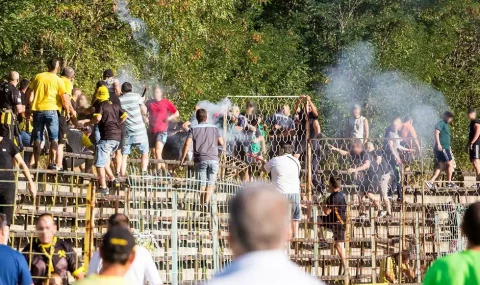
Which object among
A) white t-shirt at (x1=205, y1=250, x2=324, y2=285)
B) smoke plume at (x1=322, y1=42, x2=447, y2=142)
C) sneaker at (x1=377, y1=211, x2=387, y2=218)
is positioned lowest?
white t-shirt at (x1=205, y1=250, x2=324, y2=285)

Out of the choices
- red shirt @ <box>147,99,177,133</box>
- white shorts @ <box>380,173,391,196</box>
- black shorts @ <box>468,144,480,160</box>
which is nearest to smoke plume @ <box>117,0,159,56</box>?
red shirt @ <box>147,99,177,133</box>

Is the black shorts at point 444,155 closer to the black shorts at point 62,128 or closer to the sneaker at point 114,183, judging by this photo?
the sneaker at point 114,183

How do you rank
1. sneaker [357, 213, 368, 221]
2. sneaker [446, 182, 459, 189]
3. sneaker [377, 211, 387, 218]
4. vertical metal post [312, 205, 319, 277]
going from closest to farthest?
vertical metal post [312, 205, 319, 277] → sneaker [357, 213, 368, 221] → sneaker [377, 211, 387, 218] → sneaker [446, 182, 459, 189]

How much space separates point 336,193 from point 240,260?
46.1 feet

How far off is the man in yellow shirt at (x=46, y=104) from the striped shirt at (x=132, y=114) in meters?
1.45

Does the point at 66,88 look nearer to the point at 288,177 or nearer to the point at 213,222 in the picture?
the point at 213,222

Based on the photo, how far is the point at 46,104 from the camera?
1644cm

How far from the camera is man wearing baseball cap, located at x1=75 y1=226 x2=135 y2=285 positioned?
252 inches

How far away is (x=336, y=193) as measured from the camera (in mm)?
18438

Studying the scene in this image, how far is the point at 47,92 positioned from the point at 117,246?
33.7 feet

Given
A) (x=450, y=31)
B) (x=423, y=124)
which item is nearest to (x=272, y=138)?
(x=423, y=124)

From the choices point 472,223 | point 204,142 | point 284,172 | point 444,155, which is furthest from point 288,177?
point 472,223

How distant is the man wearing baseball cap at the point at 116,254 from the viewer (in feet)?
21.0

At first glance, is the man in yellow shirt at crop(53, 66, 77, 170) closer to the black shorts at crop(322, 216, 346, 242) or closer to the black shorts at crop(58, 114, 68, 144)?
the black shorts at crop(58, 114, 68, 144)
